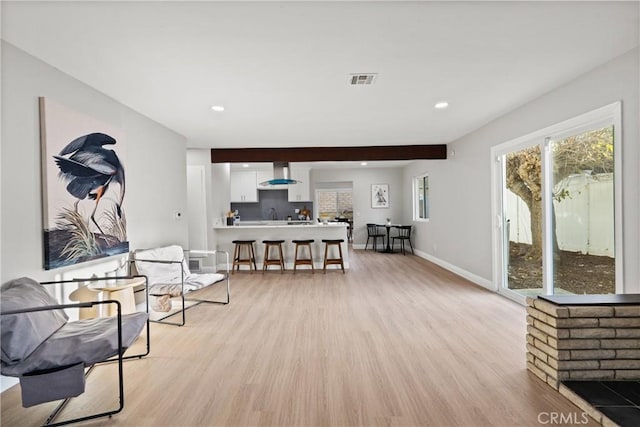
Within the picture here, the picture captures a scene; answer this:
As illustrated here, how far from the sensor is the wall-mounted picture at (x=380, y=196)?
923 centimetres

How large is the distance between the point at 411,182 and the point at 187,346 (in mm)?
6963

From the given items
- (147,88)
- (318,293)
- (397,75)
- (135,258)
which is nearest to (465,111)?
(397,75)

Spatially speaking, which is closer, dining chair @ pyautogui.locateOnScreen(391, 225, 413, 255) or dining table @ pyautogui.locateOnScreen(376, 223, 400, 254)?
dining chair @ pyautogui.locateOnScreen(391, 225, 413, 255)

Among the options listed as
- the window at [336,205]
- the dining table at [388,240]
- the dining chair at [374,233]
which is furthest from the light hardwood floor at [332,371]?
the window at [336,205]

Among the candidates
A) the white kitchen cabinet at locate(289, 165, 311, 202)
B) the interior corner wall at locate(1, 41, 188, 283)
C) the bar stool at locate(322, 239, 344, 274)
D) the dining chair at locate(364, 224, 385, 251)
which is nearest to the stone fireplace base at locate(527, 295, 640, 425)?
the interior corner wall at locate(1, 41, 188, 283)

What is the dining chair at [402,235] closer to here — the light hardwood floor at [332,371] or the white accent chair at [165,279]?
the light hardwood floor at [332,371]

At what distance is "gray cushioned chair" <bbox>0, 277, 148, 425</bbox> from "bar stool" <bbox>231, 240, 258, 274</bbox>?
4.06m

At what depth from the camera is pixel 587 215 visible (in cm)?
296

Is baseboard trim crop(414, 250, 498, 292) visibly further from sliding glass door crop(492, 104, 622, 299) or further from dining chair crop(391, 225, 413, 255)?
dining chair crop(391, 225, 413, 255)

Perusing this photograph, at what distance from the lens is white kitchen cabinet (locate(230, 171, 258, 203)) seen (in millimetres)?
8852

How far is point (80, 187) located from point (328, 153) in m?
3.92

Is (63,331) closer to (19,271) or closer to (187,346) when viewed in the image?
(19,271)

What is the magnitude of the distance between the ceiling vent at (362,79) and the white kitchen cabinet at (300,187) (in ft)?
19.3

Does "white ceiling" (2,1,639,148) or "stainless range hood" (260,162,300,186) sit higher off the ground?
"white ceiling" (2,1,639,148)
